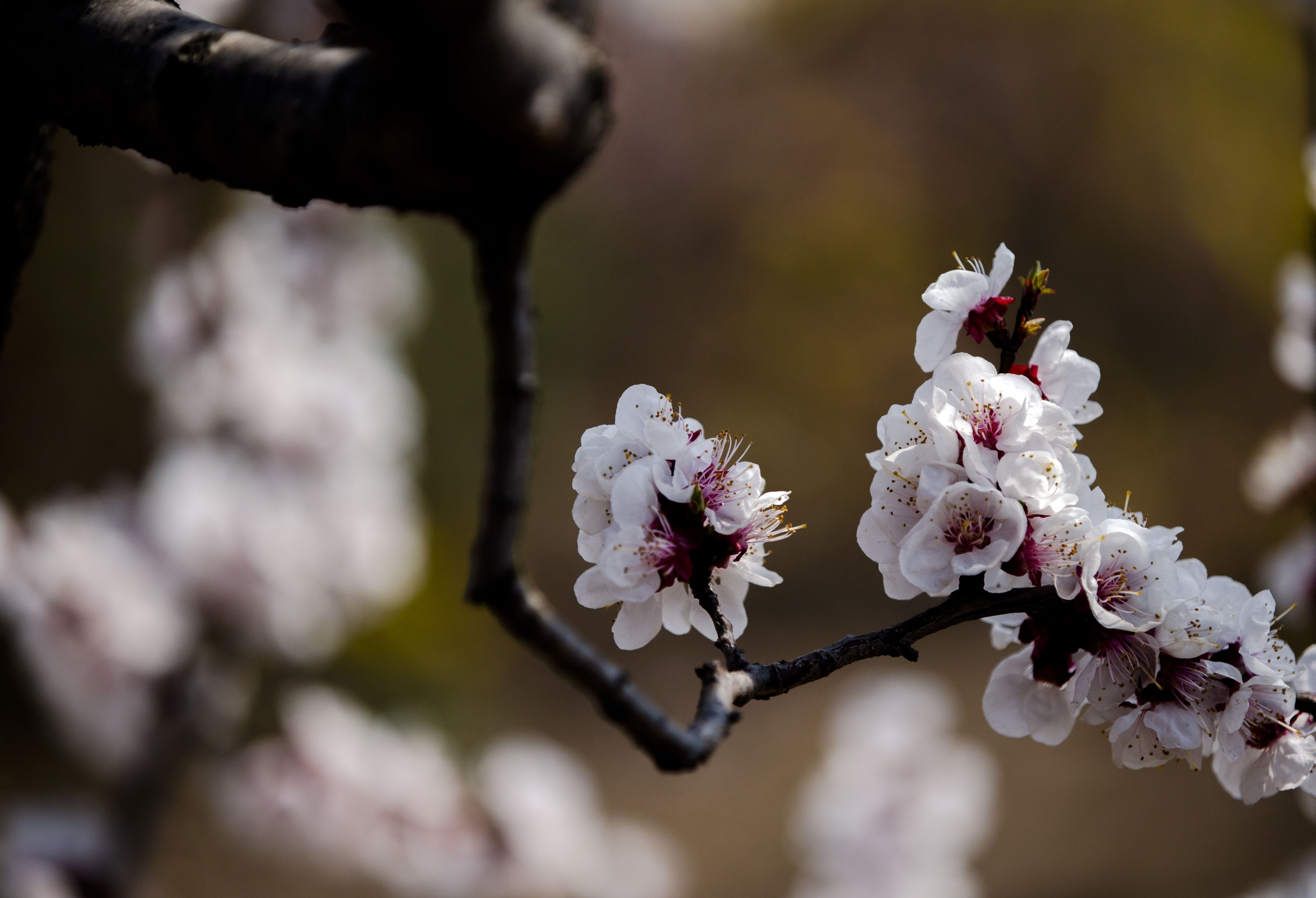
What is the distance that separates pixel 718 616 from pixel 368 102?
12.2 inches

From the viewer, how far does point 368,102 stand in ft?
1.17

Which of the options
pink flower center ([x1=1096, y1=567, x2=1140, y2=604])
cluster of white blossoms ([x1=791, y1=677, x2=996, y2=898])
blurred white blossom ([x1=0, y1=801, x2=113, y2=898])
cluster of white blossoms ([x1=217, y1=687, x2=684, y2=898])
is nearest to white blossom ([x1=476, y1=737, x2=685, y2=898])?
cluster of white blossoms ([x1=217, y1=687, x2=684, y2=898])

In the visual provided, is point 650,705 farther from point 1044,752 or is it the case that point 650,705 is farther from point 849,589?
point 849,589

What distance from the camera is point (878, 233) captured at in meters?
6.21

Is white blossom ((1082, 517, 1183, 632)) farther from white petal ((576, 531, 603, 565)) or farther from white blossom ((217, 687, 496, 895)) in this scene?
white blossom ((217, 687, 496, 895))

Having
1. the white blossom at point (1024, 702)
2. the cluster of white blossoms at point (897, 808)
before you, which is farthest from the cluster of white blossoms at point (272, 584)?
the white blossom at point (1024, 702)

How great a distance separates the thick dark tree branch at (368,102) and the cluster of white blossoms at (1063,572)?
27 centimetres

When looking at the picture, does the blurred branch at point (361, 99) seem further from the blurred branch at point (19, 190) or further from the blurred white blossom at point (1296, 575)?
the blurred white blossom at point (1296, 575)

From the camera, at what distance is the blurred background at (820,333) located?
310cm

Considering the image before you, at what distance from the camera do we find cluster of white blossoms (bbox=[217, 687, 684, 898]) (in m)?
1.93

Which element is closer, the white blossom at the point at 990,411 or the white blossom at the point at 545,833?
the white blossom at the point at 990,411

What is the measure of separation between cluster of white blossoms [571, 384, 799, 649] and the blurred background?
2770 millimetres

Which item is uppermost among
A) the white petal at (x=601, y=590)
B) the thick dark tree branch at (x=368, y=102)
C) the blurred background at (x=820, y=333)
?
the thick dark tree branch at (x=368, y=102)

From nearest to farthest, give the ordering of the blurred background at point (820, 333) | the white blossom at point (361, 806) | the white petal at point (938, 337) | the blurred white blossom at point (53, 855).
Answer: the white petal at point (938, 337) → the blurred white blossom at point (53, 855) → the white blossom at point (361, 806) → the blurred background at point (820, 333)
